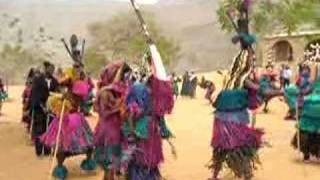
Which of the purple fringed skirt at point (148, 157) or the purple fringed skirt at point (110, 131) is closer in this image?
the purple fringed skirt at point (148, 157)

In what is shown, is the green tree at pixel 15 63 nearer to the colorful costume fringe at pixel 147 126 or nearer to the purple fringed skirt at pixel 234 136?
the purple fringed skirt at pixel 234 136

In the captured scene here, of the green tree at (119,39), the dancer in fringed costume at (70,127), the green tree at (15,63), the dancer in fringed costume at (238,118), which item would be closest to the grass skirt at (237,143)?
the dancer in fringed costume at (238,118)

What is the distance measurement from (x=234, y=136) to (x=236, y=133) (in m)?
0.05

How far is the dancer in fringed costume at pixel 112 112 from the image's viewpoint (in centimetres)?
1048

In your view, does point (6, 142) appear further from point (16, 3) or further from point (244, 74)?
point (16, 3)

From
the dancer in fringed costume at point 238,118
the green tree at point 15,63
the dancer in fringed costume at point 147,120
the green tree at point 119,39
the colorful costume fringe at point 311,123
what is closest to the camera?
the dancer in fringed costume at point 147,120

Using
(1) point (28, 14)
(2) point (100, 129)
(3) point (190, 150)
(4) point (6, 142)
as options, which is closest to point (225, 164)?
(2) point (100, 129)

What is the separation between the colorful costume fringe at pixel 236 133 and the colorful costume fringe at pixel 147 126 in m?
1.23

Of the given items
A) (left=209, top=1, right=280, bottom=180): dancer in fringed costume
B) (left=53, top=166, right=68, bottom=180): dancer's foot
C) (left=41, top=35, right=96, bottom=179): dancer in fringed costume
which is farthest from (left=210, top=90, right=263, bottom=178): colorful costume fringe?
(left=53, top=166, right=68, bottom=180): dancer's foot

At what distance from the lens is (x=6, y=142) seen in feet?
62.4

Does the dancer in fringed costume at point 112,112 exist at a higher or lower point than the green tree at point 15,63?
lower

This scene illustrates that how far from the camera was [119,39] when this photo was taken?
84750mm

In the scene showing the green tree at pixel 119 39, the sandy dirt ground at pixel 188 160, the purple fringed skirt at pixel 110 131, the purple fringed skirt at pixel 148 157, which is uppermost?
the green tree at pixel 119 39

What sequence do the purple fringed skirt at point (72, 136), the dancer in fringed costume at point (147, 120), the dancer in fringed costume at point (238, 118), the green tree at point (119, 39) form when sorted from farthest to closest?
the green tree at point (119, 39), the purple fringed skirt at point (72, 136), the dancer in fringed costume at point (238, 118), the dancer in fringed costume at point (147, 120)
